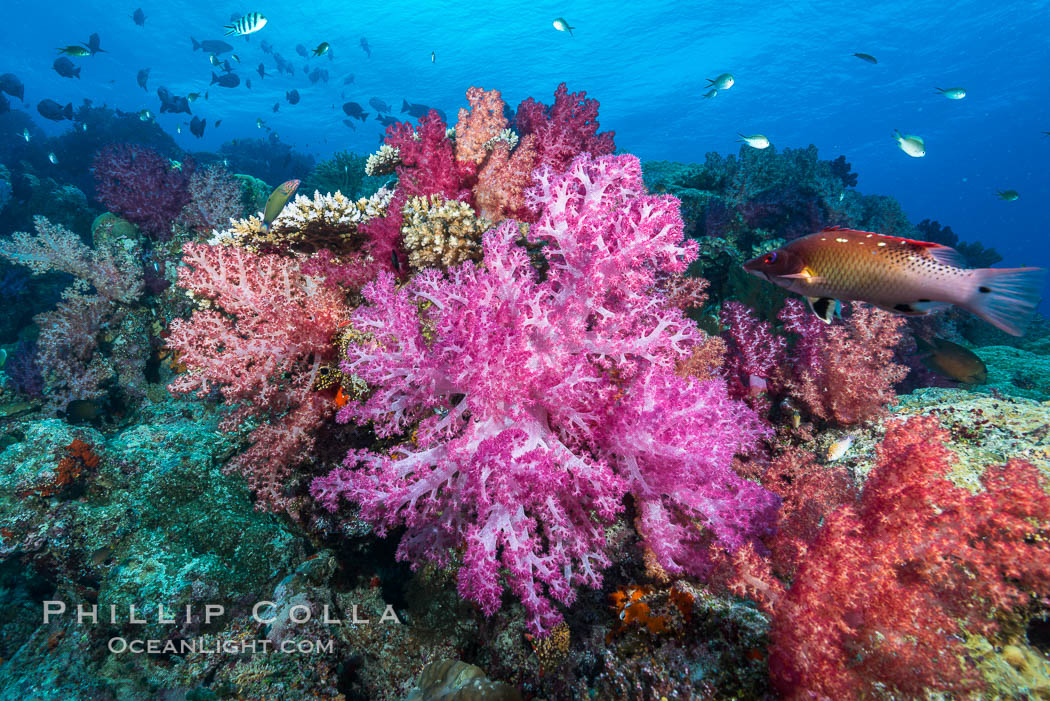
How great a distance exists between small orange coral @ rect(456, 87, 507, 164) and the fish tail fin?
455 centimetres

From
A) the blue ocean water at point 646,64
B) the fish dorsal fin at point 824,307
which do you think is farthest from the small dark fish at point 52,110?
the blue ocean water at point 646,64

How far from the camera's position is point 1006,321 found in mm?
1684

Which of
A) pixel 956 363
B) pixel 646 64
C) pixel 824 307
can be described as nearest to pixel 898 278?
pixel 824 307

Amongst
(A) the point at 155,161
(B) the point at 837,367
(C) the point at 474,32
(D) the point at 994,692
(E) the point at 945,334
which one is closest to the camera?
(D) the point at 994,692

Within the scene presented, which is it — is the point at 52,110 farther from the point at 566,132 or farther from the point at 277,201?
the point at 566,132

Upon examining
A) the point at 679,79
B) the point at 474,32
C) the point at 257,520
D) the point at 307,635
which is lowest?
the point at 307,635

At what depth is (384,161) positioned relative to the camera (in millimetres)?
5996

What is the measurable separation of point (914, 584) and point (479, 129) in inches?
213

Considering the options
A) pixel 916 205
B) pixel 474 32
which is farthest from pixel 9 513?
pixel 916 205

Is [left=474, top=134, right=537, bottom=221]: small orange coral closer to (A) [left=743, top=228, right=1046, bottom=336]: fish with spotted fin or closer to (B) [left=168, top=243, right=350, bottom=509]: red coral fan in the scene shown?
(B) [left=168, top=243, right=350, bottom=509]: red coral fan

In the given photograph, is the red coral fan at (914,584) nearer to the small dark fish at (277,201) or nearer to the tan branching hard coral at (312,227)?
the tan branching hard coral at (312,227)

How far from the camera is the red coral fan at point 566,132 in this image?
4.47 metres

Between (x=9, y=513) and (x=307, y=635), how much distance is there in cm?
309

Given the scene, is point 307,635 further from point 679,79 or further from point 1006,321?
Result: point 679,79
